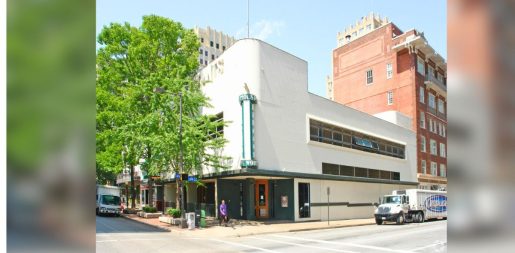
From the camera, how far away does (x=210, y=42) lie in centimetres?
12300

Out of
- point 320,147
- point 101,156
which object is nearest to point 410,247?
point 320,147

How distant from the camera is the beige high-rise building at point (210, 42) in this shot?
11944cm

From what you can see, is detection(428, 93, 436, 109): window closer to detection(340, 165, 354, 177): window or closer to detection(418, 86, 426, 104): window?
detection(418, 86, 426, 104): window

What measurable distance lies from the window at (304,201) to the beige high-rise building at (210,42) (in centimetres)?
Result: 9157

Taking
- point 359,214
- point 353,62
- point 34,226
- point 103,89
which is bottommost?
point 359,214

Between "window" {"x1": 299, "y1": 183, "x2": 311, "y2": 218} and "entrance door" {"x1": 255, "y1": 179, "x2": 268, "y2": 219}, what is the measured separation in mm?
2369

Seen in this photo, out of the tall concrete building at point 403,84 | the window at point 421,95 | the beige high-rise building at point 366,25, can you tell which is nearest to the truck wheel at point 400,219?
the tall concrete building at point 403,84

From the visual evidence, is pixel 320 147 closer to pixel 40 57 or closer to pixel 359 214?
pixel 359 214

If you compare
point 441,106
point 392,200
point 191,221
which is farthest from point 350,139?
point 441,106

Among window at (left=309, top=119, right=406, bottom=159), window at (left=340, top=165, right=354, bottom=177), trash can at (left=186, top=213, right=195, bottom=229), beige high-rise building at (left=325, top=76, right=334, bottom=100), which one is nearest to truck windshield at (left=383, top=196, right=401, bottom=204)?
window at (left=340, top=165, right=354, bottom=177)

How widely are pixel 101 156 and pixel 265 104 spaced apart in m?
13.7

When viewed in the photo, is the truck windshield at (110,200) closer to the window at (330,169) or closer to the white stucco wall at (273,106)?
the white stucco wall at (273,106)

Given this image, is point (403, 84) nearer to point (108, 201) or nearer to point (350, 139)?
point (350, 139)

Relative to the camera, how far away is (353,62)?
185 feet
